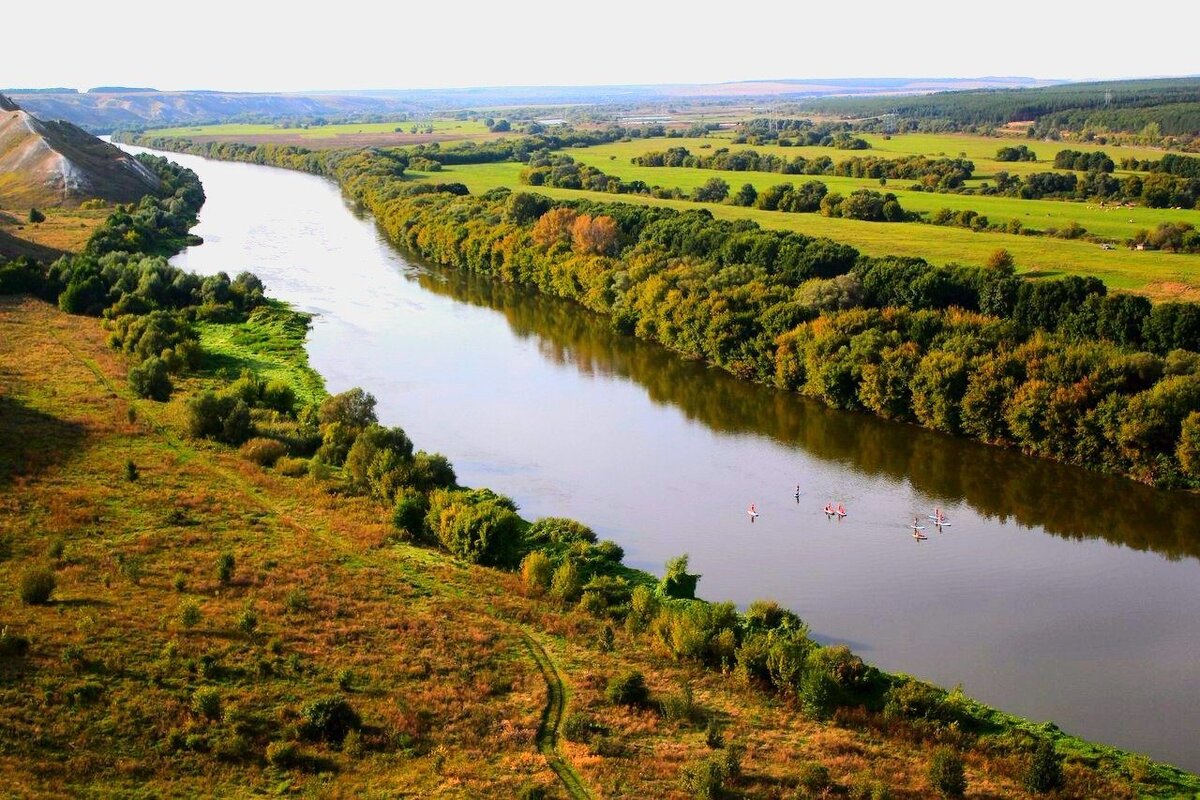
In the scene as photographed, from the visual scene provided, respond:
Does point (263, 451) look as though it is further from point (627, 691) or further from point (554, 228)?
point (554, 228)

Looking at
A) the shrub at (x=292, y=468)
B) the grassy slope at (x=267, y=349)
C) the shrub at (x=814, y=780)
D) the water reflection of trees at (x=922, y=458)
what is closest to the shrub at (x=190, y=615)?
the shrub at (x=292, y=468)

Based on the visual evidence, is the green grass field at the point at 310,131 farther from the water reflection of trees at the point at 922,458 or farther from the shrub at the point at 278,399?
the shrub at the point at 278,399

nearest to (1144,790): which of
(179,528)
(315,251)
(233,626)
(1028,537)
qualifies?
(1028,537)

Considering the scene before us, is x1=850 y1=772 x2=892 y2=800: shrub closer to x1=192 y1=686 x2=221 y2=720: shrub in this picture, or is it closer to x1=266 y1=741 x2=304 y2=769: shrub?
x1=266 y1=741 x2=304 y2=769: shrub

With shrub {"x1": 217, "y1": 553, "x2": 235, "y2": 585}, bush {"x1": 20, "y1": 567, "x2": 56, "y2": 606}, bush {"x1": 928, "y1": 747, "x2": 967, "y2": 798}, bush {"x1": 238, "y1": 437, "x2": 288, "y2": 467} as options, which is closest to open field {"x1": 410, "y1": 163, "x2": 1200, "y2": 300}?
bush {"x1": 928, "y1": 747, "x2": 967, "y2": 798}

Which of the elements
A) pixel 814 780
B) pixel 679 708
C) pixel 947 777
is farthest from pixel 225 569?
pixel 947 777
